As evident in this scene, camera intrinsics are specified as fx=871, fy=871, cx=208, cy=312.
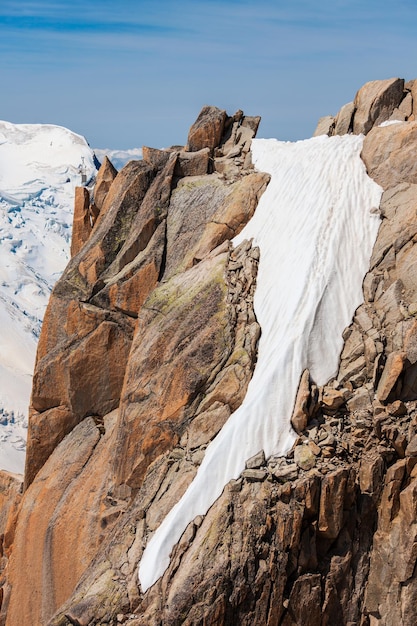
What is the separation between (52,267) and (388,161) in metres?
121

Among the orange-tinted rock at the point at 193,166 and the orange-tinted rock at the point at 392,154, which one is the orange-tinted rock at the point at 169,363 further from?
the orange-tinted rock at the point at 392,154

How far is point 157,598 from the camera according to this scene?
77.7ft

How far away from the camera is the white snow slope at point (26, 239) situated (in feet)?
348

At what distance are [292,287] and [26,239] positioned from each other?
123503 mm

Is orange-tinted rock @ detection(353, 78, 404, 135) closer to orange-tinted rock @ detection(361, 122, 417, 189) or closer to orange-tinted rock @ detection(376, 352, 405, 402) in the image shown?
orange-tinted rock @ detection(361, 122, 417, 189)

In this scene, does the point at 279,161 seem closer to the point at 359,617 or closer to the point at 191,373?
the point at 191,373

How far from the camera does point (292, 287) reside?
2869 cm

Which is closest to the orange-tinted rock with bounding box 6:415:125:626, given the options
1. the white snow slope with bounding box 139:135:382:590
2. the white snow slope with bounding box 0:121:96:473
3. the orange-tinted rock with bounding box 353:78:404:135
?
the white snow slope with bounding box 139:135:382:590

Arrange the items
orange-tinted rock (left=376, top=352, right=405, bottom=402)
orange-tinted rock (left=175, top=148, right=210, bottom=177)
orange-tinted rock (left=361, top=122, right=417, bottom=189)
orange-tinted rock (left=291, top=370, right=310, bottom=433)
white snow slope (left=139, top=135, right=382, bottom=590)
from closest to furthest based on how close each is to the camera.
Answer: orange-tinted rock (left=376, top=352, right=405, bottom=402) < white snow slope (left=139, top=135, right=382, bottom=590) < orange-tinted rock (left=291, top=370, right=310, bottom=433) < orange-tinted rock (left=361, top=122, right=417, bottom=189) < orange-tinted rock (left=175, top=148, right=210, bottom=177)

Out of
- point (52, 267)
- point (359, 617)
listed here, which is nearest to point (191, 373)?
point (359, 617)

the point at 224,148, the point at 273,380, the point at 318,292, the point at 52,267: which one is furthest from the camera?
the point at 52,267

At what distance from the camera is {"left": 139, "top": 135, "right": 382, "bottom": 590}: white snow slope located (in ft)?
82.4

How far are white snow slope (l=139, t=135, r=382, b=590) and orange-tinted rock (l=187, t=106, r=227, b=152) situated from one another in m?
2.93

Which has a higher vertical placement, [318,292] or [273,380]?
[318,292]
